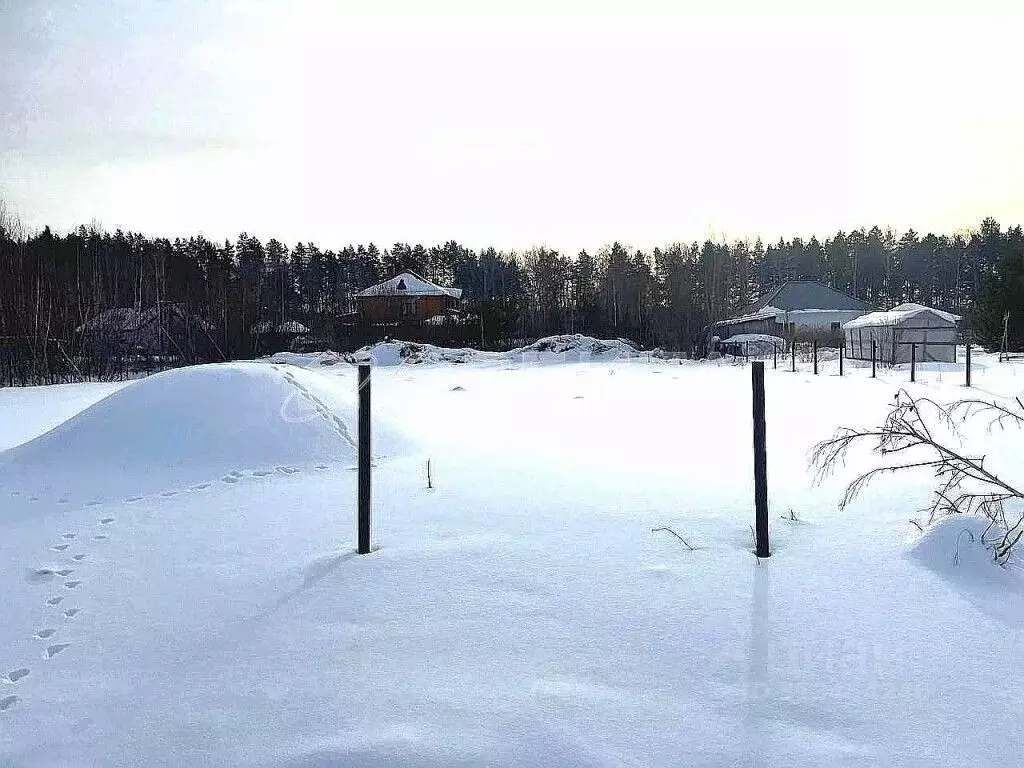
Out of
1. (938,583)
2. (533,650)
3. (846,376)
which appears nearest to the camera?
(533,650)

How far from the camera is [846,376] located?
18016 mm

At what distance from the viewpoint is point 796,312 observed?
41.3m

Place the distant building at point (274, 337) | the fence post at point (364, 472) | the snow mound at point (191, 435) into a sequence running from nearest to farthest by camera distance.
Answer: the fence post at point (364, 472) < the snow mound at point (191, 435) < the distant building at point (274, 337)

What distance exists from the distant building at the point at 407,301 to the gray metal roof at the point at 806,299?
1963 cm

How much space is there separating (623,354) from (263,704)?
3094cm

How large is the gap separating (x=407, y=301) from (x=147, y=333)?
18.2 m

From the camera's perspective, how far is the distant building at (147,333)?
23188 mm

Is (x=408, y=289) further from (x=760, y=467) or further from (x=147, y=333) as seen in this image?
(x=760, y=467)

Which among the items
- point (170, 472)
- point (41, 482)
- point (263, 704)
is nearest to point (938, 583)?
point (263, 704)

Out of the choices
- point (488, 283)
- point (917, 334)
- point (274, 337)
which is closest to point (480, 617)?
point (917, 334)

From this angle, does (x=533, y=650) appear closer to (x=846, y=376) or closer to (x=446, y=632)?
(x=446, y=632)

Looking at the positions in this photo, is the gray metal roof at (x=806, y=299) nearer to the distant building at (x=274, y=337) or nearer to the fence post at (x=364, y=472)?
the distant building at (x=274, y=337)

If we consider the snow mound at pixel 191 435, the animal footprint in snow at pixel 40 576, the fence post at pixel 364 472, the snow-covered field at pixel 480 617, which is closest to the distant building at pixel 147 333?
the snow mound at pixel 191 435

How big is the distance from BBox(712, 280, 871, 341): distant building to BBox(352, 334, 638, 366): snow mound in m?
8.15
